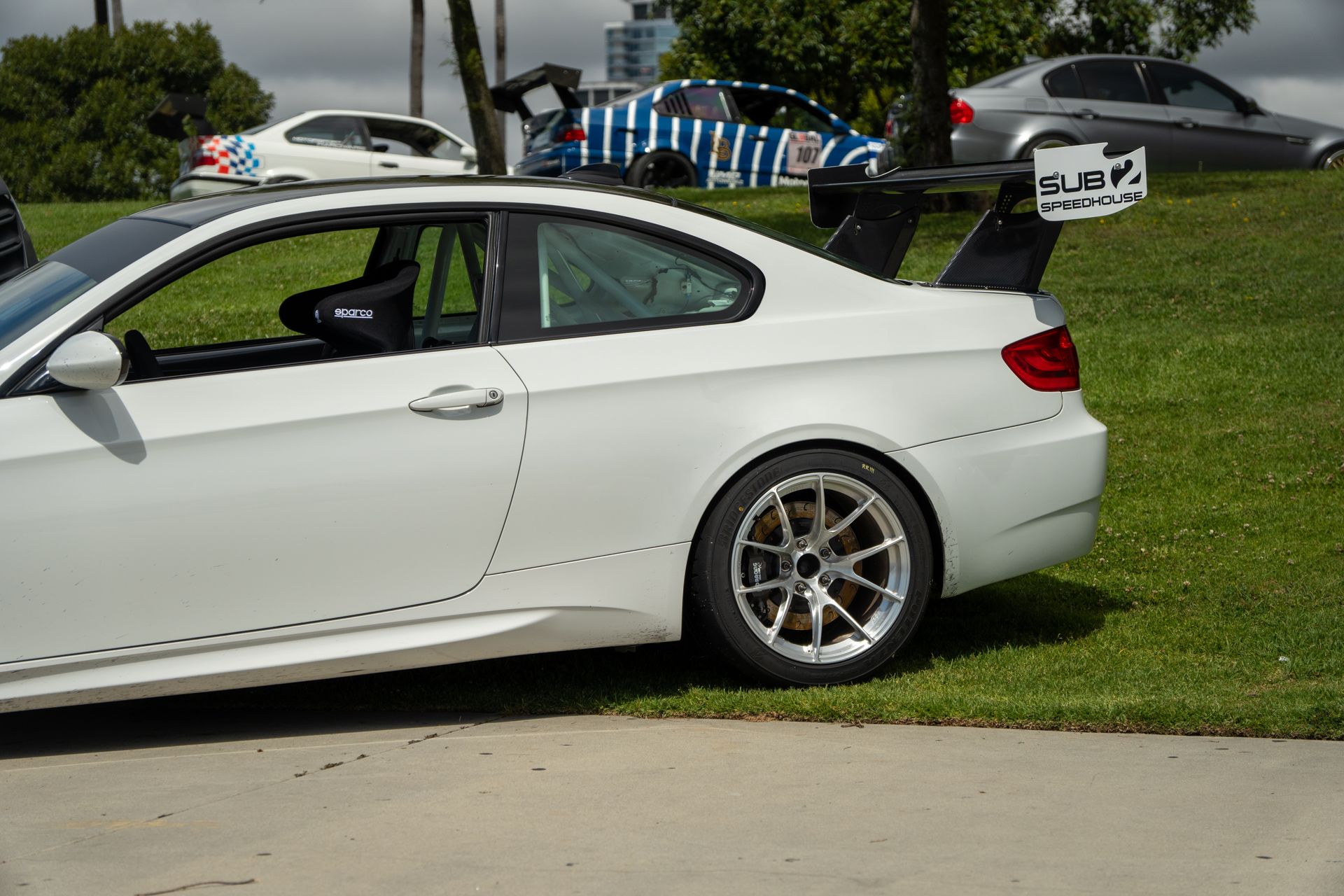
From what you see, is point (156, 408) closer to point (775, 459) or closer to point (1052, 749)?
point (775, 459)

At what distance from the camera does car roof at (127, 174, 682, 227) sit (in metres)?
4.30

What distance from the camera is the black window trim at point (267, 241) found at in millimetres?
3920

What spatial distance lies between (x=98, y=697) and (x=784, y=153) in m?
14.7

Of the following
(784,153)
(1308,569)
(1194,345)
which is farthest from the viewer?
(784,153)

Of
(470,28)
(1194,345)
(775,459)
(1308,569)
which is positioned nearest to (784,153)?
(470,28)

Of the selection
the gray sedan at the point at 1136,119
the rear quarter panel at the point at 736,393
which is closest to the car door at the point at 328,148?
the gray sedan at the point at 1136,119

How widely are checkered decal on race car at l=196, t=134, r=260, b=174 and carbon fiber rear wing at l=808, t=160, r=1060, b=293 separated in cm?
1296

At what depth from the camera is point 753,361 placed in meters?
4.40

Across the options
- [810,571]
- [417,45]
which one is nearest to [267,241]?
[810,571]

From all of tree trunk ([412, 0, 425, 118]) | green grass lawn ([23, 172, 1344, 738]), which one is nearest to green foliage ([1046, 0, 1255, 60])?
tree trunk ([412, 0, 425, 118])

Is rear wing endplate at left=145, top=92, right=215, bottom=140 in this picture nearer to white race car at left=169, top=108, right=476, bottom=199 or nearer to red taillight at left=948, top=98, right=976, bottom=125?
white race car at left=169, top=108, right=476, bottom=199

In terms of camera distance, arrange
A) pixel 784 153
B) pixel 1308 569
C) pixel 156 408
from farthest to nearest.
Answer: pixel 784 153, pixel 1308 569, pixel 156 408

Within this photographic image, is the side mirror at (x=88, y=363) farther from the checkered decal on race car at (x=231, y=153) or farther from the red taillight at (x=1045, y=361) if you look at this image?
the checkered decal on race car at (x=231, y=153)

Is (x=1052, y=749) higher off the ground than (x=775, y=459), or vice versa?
(x=775, y=459)
